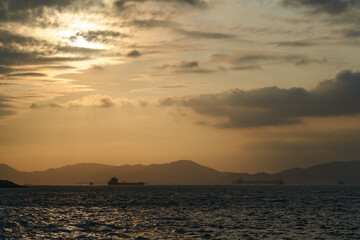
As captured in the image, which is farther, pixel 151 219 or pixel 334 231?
pixel 151 219

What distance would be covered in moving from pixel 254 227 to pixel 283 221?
10.0 metres

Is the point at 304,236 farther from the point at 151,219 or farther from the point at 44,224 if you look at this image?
the point at 44,224

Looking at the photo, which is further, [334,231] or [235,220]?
[235,220]

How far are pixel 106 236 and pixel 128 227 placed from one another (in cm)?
960

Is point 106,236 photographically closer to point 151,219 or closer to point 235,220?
point 151,219

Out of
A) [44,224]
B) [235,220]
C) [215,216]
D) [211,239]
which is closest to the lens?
[211,239]

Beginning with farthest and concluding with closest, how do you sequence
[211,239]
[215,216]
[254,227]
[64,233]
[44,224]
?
[215,216] < [44,224] < [254,227] < [64,233] < [211,239]

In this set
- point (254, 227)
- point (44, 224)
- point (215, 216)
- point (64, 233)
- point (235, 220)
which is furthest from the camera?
point (215, 216)

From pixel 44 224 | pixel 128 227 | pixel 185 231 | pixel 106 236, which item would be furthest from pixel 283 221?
pixel 44 224

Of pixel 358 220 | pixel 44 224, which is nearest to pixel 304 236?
pixel 358 220

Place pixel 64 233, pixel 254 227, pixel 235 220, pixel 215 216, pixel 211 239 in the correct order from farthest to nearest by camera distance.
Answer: pixel 215 216
pixel 235 220
pixel 254 227
pixel 64 233
pixel 211 239

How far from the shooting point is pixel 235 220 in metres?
72.5

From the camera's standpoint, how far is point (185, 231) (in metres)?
58.3

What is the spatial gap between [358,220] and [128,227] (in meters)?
39.9
